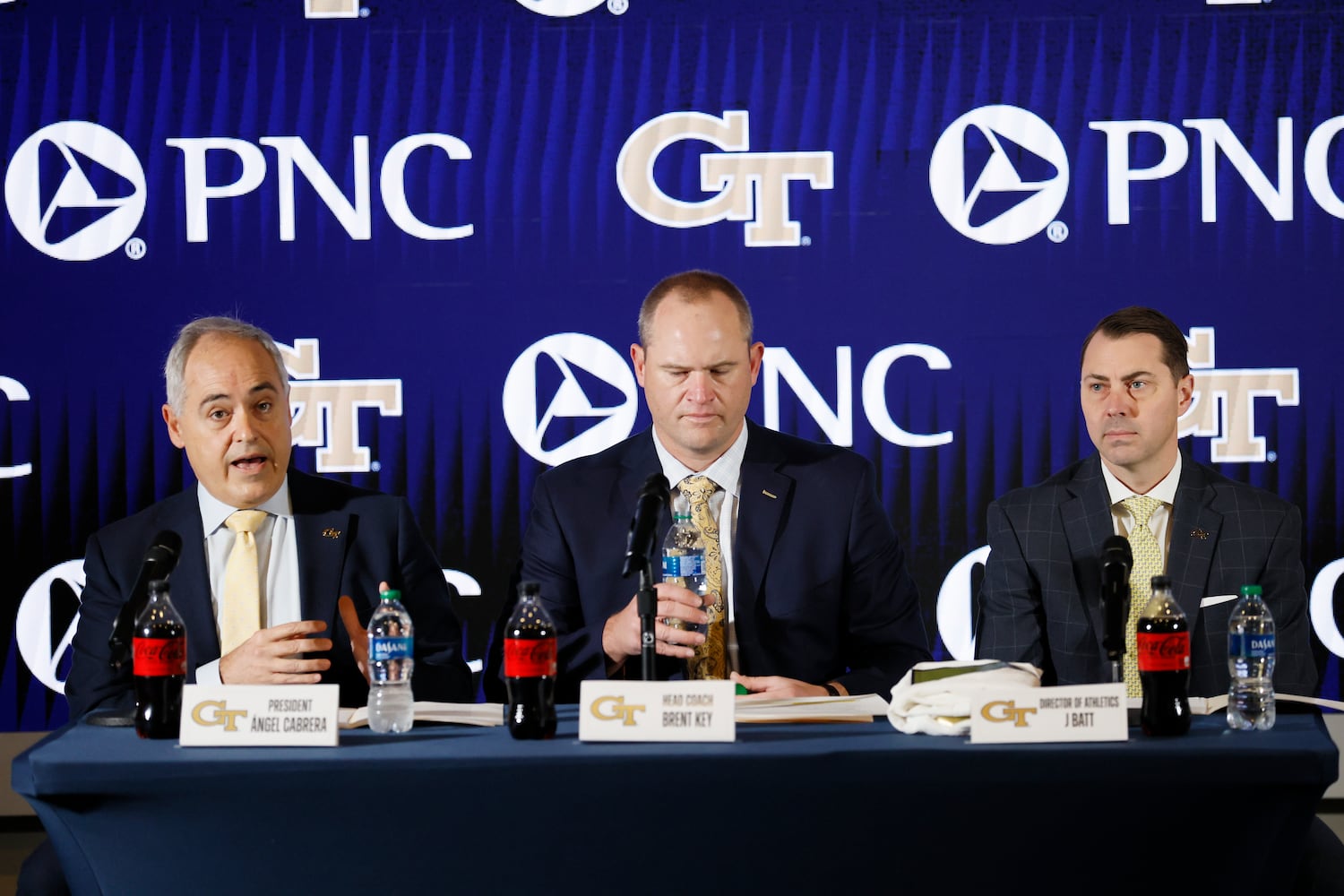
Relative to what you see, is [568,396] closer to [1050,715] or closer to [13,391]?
[13,391]

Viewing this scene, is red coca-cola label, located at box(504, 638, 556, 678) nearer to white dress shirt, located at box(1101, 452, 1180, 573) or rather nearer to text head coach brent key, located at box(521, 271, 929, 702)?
text head coach brent key, located at box(521, 271, 929, 702)

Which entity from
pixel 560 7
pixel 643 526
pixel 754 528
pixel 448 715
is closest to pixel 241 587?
pixel 448 715

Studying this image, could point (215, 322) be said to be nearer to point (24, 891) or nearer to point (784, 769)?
point (24, 891)

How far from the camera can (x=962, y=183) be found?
430 cm

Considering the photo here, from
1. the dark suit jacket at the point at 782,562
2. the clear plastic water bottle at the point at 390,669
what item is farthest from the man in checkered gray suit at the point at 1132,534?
the clear plastic water bottle at the point at 390,669

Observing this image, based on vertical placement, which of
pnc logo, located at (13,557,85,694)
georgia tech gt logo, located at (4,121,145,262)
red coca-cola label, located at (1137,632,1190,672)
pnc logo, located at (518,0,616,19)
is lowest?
pnc logo, located at (13,557,85,694)

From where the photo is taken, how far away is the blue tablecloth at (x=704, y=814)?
6.63 ft

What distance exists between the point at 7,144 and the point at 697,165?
6.63ft

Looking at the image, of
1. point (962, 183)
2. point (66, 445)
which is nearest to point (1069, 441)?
point (962, 183)

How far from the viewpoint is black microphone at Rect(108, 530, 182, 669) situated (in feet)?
7.48

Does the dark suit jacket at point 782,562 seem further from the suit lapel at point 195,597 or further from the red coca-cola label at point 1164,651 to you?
the red coca-cola label at point 1164,651

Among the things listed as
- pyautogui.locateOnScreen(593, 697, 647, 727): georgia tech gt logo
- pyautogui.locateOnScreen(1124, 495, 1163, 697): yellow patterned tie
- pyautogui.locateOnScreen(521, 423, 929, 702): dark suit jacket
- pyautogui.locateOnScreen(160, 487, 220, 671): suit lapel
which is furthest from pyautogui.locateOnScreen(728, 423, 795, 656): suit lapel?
pyautogui.locateOnScreen(160, 487, 220, 671): suit lapel

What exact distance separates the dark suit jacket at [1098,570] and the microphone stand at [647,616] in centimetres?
110

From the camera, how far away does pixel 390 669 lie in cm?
238
